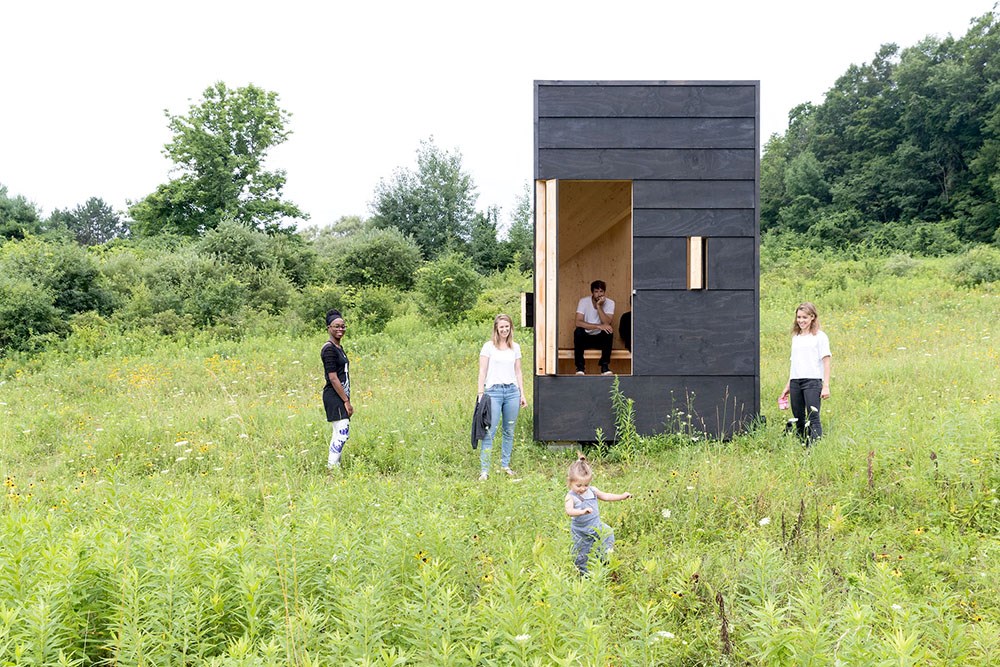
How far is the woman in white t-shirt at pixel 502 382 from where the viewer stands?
21.7 feet

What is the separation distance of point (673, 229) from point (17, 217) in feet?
124

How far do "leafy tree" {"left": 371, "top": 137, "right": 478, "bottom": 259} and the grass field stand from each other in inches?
999

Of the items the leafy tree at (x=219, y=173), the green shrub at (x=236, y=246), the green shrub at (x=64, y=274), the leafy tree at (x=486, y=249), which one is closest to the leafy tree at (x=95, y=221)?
the leafy tree at (x=219, y=173)

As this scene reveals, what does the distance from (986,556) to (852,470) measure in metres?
1.61

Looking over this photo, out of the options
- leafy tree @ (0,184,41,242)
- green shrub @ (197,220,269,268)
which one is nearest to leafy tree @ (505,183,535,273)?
green shrub @ (197,220,269,268)

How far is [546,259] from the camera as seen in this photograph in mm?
7363

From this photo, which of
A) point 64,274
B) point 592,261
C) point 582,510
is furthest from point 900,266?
point 64,274

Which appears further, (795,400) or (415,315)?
(415,315)

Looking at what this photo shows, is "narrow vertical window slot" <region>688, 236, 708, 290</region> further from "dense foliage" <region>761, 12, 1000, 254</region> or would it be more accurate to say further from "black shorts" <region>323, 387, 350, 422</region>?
"dense foliage" <region>761, 12, 1000, 254</region>

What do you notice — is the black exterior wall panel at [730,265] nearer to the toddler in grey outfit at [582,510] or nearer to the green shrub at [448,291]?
the toddler in grey outfit at [582,510]

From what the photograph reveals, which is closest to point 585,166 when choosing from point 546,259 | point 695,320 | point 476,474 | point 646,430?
point 546,259

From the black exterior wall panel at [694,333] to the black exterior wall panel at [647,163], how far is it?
1151 millimetres

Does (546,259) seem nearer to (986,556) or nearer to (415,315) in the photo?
(986,556)

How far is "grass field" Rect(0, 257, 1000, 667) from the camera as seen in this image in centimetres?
274
